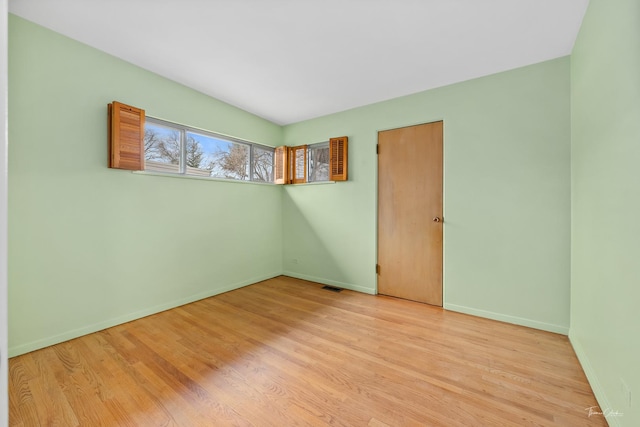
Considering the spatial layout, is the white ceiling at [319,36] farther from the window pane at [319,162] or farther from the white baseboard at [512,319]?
the white baseboard at [512,319]

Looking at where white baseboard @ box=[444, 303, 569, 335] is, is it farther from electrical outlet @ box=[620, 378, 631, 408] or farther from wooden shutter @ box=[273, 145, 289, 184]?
wooden shutter @ box=[273, 145, 289, 184]

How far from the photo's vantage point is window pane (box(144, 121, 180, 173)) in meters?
2.76

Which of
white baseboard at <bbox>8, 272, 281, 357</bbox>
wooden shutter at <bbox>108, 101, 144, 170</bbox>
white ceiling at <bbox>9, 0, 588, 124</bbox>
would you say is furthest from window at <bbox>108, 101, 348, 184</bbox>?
white baseboard at <bbox>8, 272, 281, 357</bbox>

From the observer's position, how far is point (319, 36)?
2.12 meters

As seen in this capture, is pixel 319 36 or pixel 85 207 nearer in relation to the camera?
pixel 319 36

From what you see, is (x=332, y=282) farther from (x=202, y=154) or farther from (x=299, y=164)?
(x=202, y=154)

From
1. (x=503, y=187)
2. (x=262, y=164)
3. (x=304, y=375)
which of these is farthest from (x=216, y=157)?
(x=503, y=187)

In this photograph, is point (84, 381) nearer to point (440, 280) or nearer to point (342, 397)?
point (342, 397)

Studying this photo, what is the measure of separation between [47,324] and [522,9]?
4.50 m

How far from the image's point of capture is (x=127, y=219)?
Result: 2.55 meters

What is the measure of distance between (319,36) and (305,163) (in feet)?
6.99

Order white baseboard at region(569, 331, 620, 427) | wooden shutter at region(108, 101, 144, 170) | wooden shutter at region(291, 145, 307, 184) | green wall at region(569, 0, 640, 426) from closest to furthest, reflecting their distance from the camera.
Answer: green wall at region(569, 0, 640, 426), white baseboard at region(569, 331, 620, 427), wooden shutter at region(108, 101, 144, 170), wooden shutter at region(291, 145, 307, 184)

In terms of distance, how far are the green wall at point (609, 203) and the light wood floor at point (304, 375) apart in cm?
37

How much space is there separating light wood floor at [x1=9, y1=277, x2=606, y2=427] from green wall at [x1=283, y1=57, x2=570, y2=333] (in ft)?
1.17
